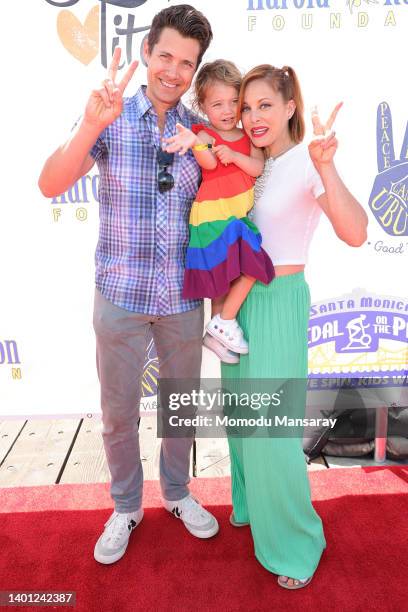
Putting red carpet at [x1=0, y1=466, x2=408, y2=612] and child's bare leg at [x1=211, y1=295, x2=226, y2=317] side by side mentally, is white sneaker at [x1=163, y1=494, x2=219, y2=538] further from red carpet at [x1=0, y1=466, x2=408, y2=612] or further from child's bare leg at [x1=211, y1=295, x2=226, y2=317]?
child's bare leg at [x1=211, y1=295, x2=226, y2=317]

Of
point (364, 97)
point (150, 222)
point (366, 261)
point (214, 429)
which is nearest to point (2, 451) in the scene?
point (214, 429)

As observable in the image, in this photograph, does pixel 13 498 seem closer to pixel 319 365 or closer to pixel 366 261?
pixel 319 365

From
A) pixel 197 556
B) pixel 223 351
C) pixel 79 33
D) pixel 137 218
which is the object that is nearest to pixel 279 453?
pixel 223 351

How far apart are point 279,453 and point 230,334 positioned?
17.3 inches

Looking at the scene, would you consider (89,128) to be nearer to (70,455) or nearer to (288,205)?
(288,205)

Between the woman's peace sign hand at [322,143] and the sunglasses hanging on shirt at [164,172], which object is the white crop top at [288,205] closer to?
the woman's peace sign hand at [322,143]

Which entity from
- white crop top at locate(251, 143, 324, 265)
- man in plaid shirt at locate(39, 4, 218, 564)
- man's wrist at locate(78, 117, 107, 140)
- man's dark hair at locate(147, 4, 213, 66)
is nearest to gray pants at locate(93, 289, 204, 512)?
man in plaid shirt at locate(39, 4, 218, 564)

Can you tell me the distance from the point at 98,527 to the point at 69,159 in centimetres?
153

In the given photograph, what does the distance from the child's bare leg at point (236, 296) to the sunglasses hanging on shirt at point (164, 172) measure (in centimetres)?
40

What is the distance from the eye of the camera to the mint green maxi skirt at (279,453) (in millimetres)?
1781

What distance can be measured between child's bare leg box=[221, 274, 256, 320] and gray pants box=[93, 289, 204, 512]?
182 mm

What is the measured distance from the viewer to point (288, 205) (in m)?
1.69

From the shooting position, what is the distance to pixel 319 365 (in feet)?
8.79

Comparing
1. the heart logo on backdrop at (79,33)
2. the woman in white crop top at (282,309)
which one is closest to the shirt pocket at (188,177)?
the woman in white crop top at (282,309)
